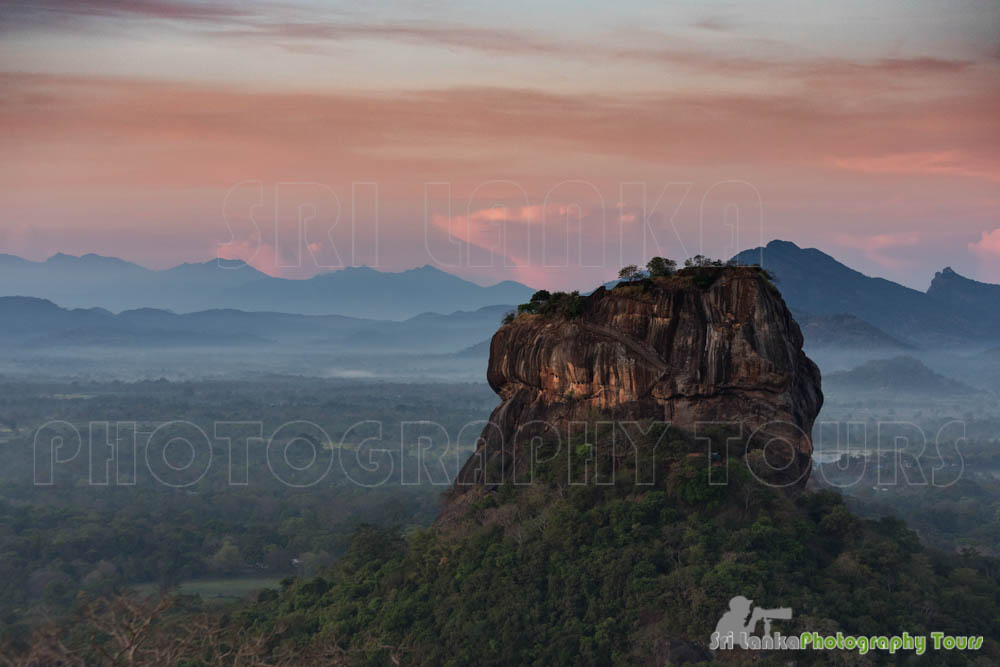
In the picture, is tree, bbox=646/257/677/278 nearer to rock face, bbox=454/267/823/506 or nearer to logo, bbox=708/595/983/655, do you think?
rock face, bbox=454/267/823/506

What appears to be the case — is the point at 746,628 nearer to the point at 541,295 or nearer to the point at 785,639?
the point at 785,639

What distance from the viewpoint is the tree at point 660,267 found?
38.2 m

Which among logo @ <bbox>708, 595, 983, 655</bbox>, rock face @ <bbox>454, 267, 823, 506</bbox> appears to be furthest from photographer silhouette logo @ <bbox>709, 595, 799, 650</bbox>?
rock face @ <bbox>454, 267, 823, 506</bbox>

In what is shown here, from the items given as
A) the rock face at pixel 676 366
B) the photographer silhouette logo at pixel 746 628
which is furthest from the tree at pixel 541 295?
the photographer silhouette logo at pixel 746 628

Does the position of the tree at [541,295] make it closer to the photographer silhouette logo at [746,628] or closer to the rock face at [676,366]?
the rock face at [676,366]

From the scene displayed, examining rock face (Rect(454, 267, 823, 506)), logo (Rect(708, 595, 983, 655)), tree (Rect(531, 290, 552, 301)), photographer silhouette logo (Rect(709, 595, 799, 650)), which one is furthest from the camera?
tree (Rect(531, 290, 552, 301))

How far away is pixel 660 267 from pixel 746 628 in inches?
526

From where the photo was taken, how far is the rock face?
35.7 m

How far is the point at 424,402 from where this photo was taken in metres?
186

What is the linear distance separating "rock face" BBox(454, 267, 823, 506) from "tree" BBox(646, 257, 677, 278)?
0.51 metres

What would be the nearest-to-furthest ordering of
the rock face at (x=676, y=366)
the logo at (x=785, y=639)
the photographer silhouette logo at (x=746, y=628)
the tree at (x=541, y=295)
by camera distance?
the logo at (x=785, y=639), the photographer silhouette logo at (x=746, y=628), the rock face at (x=676, y=366), the tree at (x=541, y=295)

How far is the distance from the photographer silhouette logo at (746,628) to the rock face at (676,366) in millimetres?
6388

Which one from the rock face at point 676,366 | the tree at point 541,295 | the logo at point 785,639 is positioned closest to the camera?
the logo at point 785,639

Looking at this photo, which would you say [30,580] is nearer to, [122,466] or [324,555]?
[324,555]
